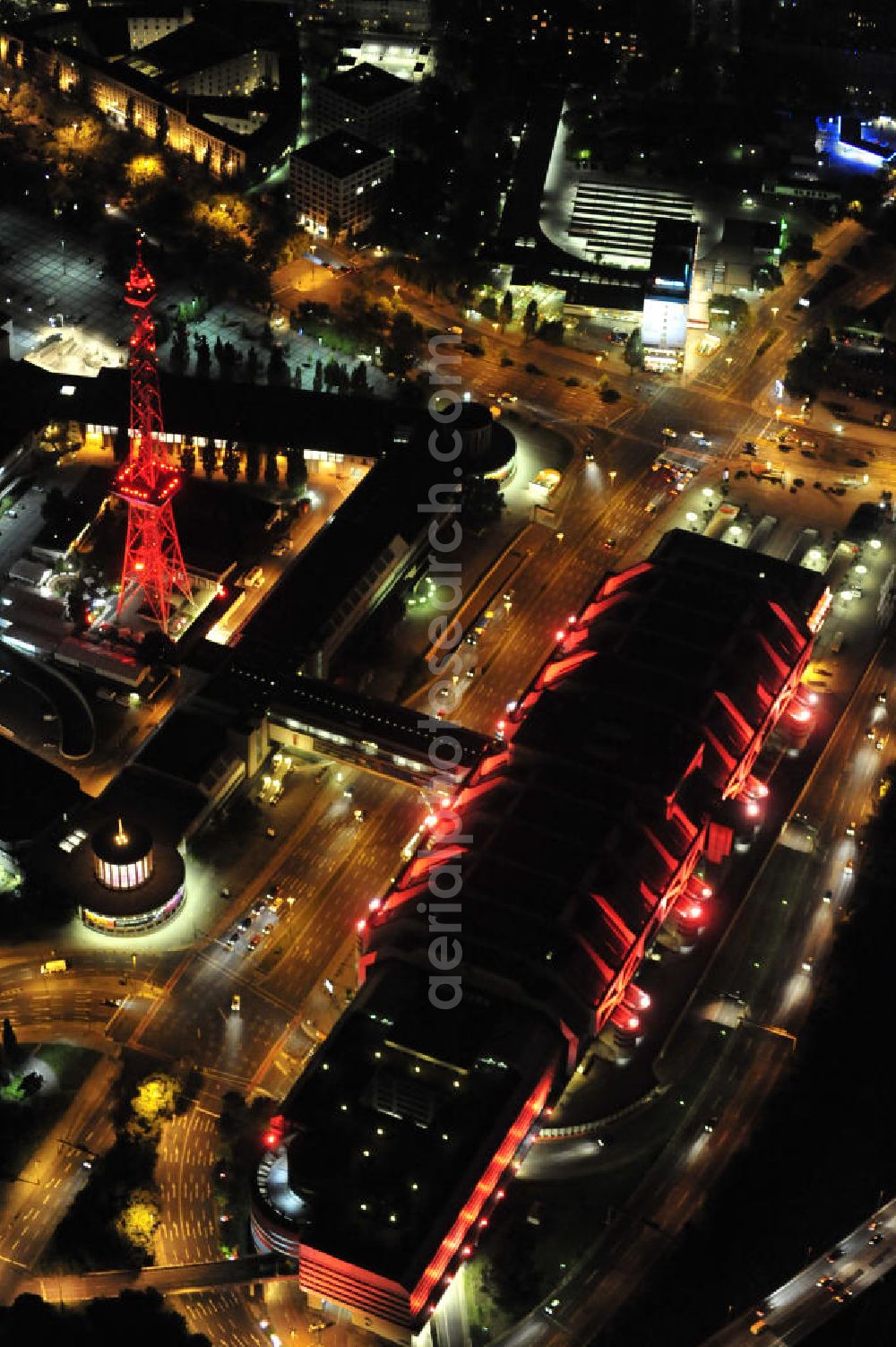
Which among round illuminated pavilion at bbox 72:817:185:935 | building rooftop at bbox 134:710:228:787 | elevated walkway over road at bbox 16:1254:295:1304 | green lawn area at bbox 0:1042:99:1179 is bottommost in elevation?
elevated walkway over road at bbox 16:1254:295:1304

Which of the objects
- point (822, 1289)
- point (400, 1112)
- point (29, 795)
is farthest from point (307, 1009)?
point (822, 1289)

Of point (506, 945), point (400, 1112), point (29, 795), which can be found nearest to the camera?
point (400, 1112)

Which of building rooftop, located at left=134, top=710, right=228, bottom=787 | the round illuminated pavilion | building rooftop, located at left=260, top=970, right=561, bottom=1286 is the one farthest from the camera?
building rooftop, located at left=134, top=710, right=228, bottom=787

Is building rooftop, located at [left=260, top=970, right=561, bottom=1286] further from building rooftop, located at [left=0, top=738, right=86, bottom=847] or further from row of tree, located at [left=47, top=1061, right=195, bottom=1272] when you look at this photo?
building rooftop, located at [left=0, top=738, right=86, bottom=847]

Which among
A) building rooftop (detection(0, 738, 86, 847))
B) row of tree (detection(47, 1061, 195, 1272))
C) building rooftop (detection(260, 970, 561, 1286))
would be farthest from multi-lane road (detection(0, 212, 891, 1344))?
building rooftop (detection(0, 738, 86, 847))

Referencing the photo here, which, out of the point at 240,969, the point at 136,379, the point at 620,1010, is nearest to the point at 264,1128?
the point at 240,969

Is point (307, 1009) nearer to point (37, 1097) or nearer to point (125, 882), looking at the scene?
point (125, 882)

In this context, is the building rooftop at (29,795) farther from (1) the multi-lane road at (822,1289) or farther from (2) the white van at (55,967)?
(1) the multi-lane road at (822,1289)

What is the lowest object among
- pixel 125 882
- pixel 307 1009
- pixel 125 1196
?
pixel 125 1196
